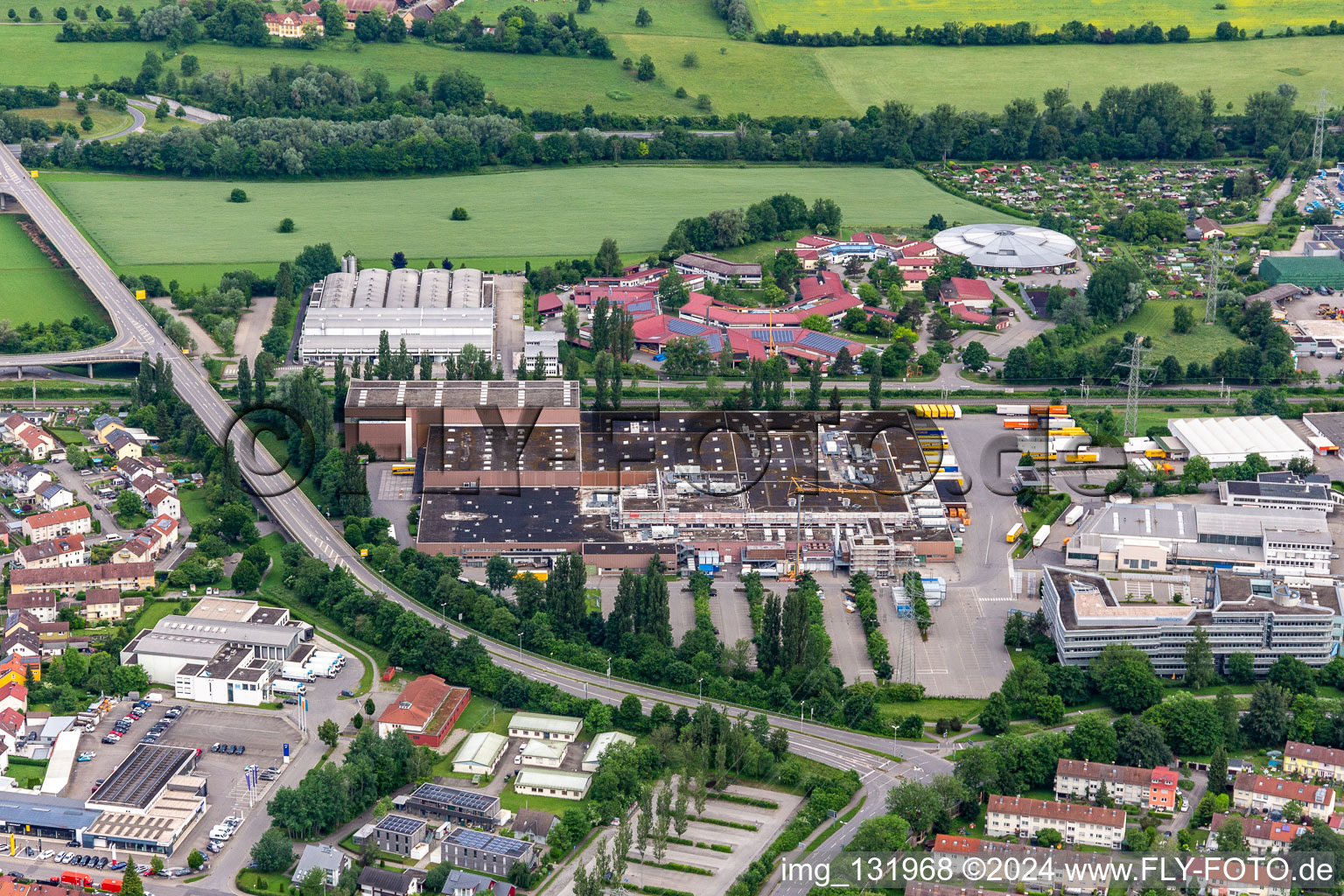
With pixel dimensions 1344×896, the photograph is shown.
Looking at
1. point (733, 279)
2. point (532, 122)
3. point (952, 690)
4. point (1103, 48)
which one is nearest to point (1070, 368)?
point (733, 279)

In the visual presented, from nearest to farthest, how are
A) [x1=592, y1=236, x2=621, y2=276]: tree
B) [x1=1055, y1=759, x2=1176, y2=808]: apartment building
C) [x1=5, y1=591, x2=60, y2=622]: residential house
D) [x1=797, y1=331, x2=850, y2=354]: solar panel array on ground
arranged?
[x1=1055, y1=759, x2=1176, y2=808]: apartment building, [x1=5, y1=591, x2=60, y2=622]: residential house, [x1=797, y1=331, x2=850, y2=354]: solar panel array on ground, [x1=592, y1=236, x2=621, y2=276]: tree

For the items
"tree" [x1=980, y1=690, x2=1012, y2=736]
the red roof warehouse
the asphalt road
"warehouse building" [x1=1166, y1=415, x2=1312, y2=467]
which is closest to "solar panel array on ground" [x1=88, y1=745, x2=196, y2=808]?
the asphalt road

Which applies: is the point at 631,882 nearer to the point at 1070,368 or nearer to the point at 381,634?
the point at 381,634

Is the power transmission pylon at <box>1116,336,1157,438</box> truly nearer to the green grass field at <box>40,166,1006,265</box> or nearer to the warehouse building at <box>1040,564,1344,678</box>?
the warehouse building at <box>1040,564,1344,678</box>

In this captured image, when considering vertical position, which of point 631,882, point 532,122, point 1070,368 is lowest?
point 631,882

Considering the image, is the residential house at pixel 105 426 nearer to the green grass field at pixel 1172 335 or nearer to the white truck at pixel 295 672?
the white truck at pixel 295 672

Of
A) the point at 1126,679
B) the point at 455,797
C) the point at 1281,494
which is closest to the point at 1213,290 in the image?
the point at 1281,494

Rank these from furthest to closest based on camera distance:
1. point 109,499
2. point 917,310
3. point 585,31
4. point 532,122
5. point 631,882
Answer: point 585,31 → point 532,122 → point 917,310 → point 109,499 → point 631,882

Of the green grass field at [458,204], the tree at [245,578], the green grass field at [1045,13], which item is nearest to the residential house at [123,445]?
the tree at [245,578]
